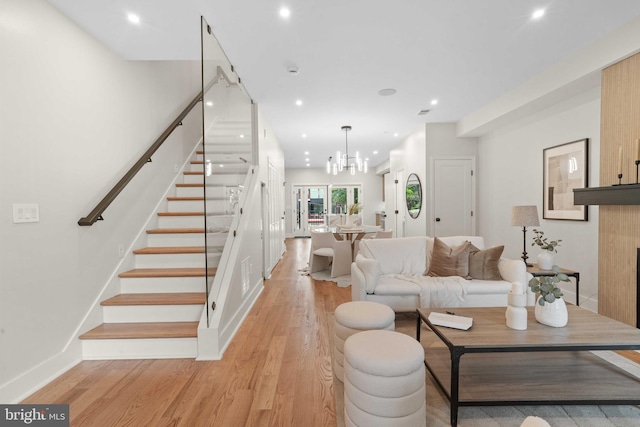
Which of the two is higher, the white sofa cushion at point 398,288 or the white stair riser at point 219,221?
the white stair riser at point 219,221

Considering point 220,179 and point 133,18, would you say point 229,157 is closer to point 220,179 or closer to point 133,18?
point 220,179

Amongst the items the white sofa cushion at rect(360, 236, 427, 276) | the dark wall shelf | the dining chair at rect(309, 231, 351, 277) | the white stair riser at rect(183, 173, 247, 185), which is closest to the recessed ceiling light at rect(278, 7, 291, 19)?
the white stair riser at rect(183, 173, 247, 185)

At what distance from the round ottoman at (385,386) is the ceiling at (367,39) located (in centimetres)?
249

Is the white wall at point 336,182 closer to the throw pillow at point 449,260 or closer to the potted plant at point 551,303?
the throw pillow at point 449,260

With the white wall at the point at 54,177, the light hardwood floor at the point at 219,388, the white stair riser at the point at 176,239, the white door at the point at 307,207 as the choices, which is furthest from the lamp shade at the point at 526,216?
the white door at the point at 307,207

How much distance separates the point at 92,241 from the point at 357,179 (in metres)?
10.1

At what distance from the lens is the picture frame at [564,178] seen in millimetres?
3656

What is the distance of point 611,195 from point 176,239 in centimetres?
448

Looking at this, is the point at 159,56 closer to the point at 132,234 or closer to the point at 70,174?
the point at 70,174

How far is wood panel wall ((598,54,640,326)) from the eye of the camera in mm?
2732

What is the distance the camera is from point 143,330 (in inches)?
99.7

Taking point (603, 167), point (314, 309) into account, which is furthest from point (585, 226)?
point (314, 309)

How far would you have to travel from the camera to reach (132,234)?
3199 mm

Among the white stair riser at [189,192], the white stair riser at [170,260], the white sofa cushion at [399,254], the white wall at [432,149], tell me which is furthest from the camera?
the white wall at [432,149]
